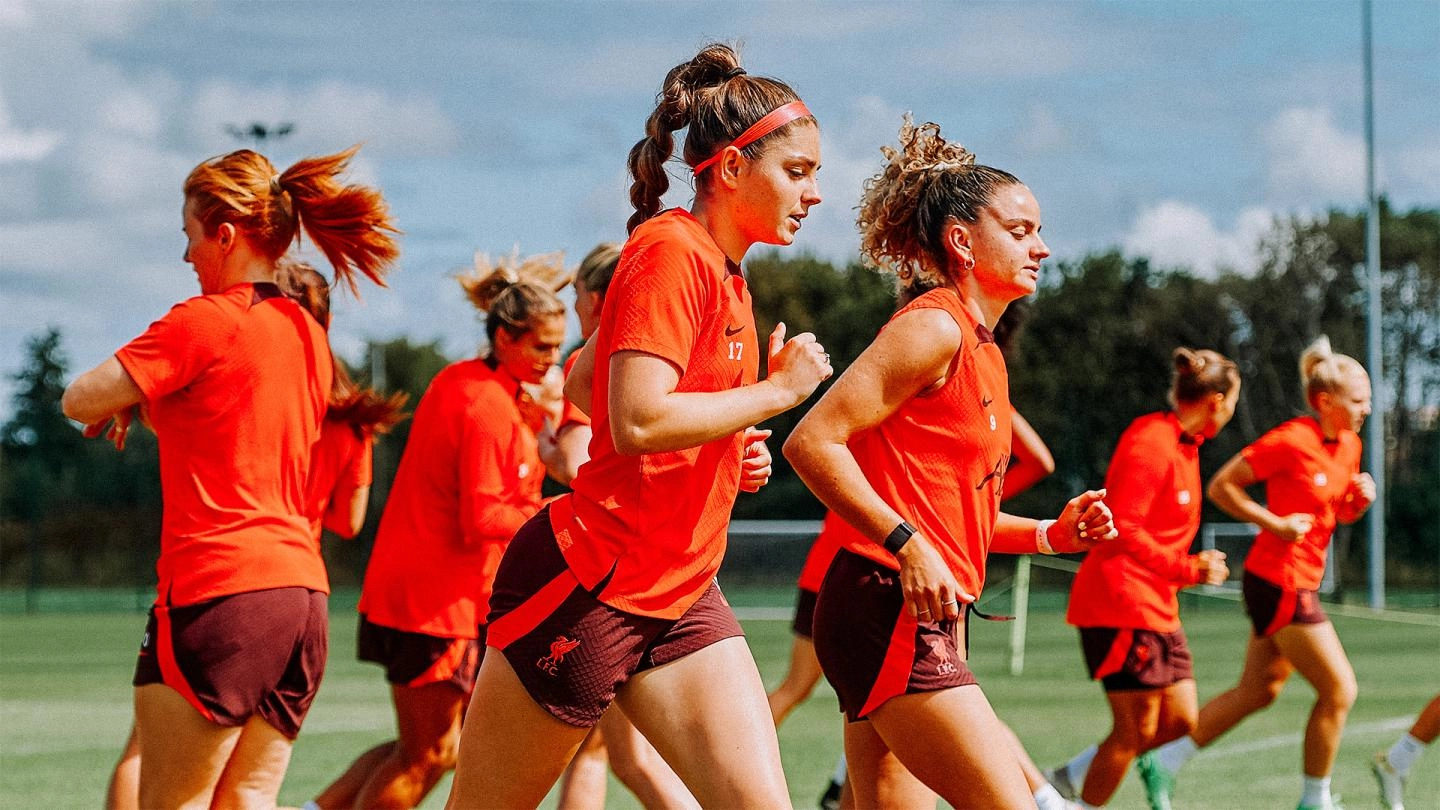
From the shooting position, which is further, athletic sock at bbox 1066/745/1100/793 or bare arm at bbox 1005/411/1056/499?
athletic sock at bbox 1066/745/1100/793

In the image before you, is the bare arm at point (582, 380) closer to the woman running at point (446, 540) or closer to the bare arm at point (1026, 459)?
the woman running at point (446, 540)

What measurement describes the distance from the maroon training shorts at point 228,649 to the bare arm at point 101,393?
55 cm

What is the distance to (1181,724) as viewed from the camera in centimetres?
773

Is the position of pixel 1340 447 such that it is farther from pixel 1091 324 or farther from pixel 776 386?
pixel 1091 324

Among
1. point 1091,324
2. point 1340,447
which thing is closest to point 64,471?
point 1091,324

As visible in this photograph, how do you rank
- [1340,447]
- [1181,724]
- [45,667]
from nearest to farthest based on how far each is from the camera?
1. [1181,724]
2. [1340,447]
3. [45,667]

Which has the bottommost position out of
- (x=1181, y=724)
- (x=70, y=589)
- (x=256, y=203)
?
(x=70, y=589)

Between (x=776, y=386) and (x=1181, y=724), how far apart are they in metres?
4.61

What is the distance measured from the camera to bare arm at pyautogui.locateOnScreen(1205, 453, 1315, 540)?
8258 millimetres

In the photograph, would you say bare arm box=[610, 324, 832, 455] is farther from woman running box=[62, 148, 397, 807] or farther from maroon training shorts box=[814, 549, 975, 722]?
woman running box=[62, 148, 397, 807]

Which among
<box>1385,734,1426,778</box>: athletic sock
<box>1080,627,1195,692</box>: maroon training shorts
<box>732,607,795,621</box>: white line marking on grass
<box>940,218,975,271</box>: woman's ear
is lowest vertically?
<box>732,607,795,621</box>: white line marking on grass

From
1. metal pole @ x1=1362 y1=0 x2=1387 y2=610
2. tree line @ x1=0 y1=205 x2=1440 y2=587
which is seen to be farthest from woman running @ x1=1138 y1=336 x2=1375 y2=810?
tree line @ x1=0 y1=205 x2=1440 y2=587

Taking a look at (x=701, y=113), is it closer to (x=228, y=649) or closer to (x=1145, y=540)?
(x=228, y=649)

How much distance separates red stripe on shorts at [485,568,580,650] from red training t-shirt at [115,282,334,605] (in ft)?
3.74
